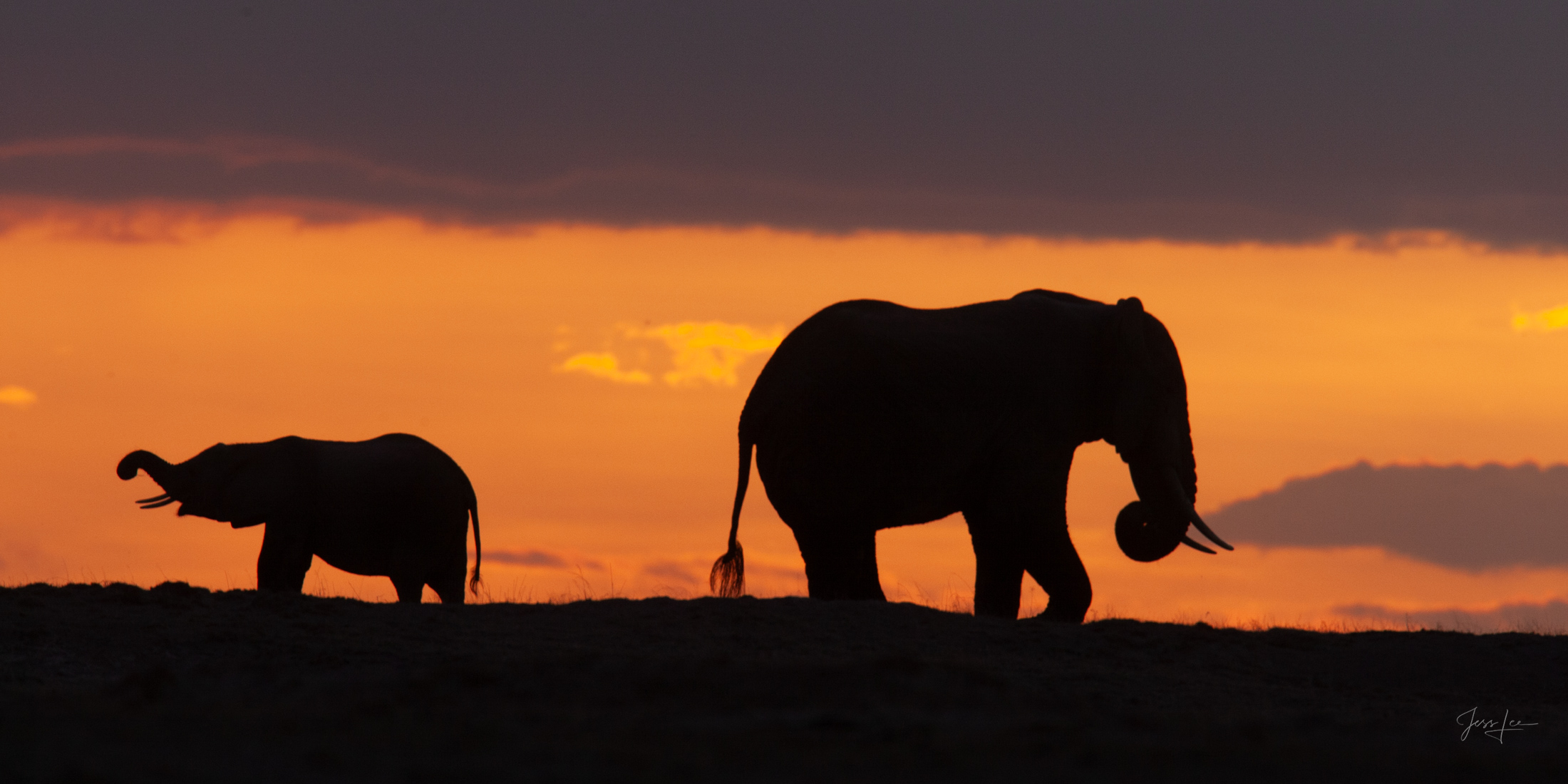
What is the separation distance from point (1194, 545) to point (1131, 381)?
7.89 ft

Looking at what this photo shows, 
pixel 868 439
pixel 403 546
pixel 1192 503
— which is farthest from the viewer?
pixel 403 546

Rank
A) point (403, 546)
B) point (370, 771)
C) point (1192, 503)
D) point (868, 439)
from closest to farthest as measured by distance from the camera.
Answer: point (370, 771) → point (868, 439) → point (1192, 503) → point (403, 546)

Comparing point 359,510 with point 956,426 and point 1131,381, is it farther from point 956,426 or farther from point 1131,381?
point 1131,381

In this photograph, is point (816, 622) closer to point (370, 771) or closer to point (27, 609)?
point (27, 609)

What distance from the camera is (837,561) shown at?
1764 centimetres

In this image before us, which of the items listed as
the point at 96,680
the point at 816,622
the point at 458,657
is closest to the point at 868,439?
the point at 816,622

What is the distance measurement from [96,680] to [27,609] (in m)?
2.27

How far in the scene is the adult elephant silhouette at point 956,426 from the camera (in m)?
17.2

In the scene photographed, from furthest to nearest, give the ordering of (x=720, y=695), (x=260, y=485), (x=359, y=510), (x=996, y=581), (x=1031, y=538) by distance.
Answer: (x=260, y=485), (x=359, y=510), (x=996, y=581), (x=1031, y=538), (x=720, y=695)

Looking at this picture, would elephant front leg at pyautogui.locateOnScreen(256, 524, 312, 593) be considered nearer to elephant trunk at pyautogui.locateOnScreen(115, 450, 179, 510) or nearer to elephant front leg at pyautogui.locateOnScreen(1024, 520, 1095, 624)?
elephant trunk at pyautogui.locateOnScreen(115, 450, 179, 510)

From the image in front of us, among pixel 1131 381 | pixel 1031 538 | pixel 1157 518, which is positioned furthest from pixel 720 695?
pixel 1157 518

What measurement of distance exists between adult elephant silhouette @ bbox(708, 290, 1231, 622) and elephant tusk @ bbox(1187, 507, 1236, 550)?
74cm

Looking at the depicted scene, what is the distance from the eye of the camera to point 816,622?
15.2 metres
